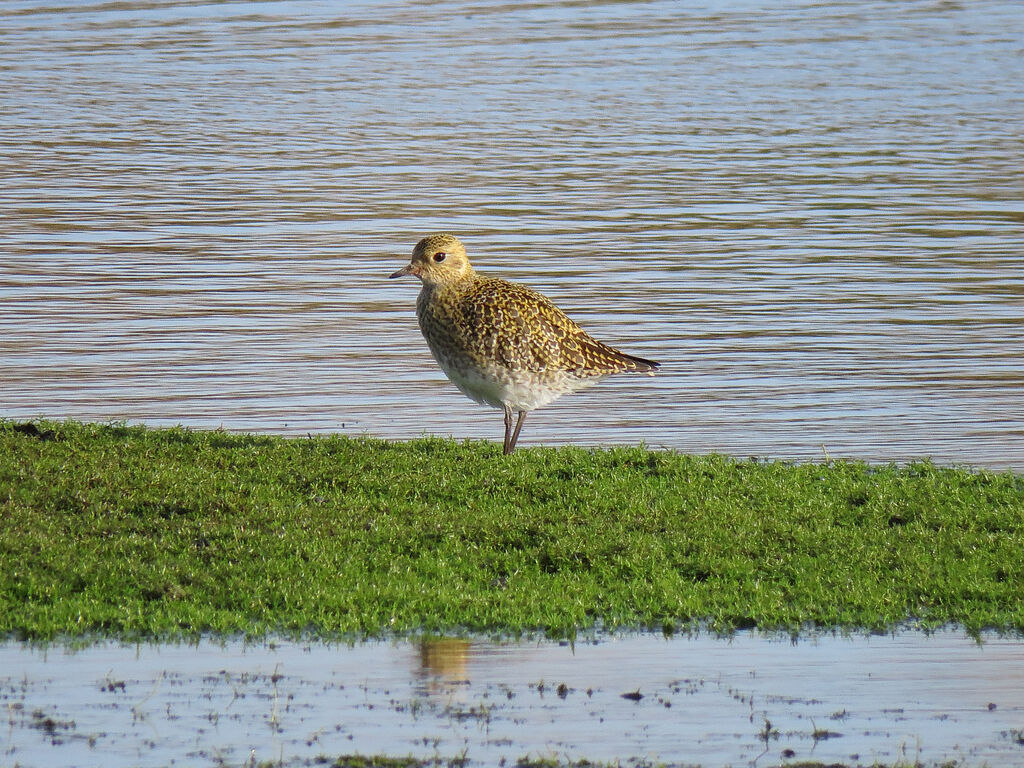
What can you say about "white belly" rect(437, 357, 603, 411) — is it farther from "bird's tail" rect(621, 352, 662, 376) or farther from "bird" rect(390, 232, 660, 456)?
"bird's tail" rect(621, 352, 662, 376)

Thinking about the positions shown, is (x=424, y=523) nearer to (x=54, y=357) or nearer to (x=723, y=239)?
(x=54, y=357)

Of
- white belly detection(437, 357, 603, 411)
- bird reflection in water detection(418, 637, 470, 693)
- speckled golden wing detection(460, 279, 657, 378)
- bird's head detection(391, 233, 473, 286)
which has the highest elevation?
bird reflection in water detection(418, 637, 470, 693)

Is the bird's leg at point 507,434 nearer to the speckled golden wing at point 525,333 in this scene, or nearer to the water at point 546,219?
the speckled golden wing at point 525,333

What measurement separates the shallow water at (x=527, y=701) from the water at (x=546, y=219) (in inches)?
250

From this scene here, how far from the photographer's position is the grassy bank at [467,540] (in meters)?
9.88

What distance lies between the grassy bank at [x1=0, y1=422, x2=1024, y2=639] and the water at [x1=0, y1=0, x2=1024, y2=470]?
3120mm

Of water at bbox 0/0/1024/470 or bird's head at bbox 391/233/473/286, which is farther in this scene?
water at bbox 0/0/1024/470

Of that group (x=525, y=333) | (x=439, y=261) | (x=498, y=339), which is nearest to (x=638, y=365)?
(x=525, y=333)

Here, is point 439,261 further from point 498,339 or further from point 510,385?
point 510,385

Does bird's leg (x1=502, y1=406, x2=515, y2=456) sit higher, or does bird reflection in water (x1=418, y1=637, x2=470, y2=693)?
bird reflection in water (x1=418, y1=637, x2=470, y2=693)

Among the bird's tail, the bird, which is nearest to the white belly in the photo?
the bird

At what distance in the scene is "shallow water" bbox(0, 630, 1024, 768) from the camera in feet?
25.7

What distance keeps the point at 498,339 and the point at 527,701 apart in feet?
18.1

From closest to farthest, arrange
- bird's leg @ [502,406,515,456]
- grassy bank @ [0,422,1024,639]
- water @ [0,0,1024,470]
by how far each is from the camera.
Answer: grassy bank @ [0,422,1024,639] → bird's leg @ [502,406,515,456] → water @ [0,0,1024,470]
